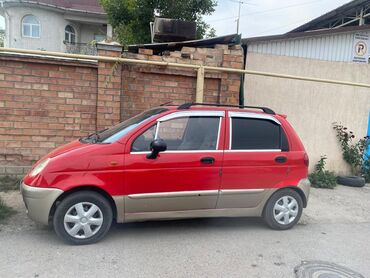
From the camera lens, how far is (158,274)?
3602mm

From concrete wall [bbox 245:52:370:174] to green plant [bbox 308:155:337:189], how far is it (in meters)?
0.20

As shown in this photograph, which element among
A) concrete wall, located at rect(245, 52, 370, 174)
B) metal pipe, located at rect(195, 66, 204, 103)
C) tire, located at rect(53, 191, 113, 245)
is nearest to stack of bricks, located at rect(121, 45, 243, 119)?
metal pipe, located at rect(195, 66, 204, 103)

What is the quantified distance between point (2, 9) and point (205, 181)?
76.8 feet

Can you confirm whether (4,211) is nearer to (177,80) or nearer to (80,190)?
(80,190)

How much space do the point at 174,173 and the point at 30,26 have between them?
73.1 feet

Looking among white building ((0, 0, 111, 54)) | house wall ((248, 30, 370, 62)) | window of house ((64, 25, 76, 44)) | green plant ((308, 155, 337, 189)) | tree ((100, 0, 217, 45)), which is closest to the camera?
green plant ((308, 155, 337, 189))

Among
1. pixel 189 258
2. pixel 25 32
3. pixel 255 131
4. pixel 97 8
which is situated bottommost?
pixel 189 258

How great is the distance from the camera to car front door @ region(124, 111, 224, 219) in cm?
430

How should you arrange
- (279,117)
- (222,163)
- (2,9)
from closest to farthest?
1. (222,163)
2. (279,117)
3. (2,9)

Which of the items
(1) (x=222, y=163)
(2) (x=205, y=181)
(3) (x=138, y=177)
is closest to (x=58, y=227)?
(3) (x=138, y=177)

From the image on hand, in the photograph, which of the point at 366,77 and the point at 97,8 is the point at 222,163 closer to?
the point at 366,77

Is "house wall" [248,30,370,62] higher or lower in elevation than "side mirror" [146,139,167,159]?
higher

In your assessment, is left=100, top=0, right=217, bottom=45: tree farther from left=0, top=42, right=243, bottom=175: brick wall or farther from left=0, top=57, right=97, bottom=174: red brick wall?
left=0, top=57, right=97, bottom=174: red brick wall

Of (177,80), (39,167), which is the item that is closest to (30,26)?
(177,80)
